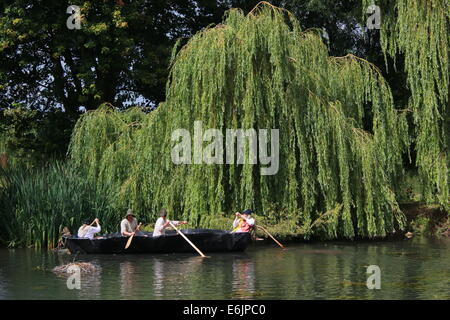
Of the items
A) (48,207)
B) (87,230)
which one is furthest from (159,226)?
(48,207)

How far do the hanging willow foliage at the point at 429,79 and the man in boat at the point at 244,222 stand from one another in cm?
630

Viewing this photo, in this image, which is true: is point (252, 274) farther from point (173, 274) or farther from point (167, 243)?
point (167, 243)

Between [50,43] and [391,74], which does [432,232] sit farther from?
[50,43]

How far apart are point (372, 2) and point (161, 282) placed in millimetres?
12994

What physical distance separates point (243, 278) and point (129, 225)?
593 cm

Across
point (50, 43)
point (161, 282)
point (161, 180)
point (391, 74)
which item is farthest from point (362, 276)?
point (50, 43)

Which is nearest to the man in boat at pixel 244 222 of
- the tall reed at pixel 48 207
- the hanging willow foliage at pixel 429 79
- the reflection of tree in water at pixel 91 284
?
the tall reed at pixel 48 207

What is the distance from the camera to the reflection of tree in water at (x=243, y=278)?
14043 millimetres

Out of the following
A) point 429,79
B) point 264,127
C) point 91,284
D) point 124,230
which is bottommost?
point 91,284

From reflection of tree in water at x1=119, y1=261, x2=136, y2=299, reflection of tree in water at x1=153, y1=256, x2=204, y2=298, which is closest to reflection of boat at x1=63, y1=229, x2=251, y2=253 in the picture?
reflection of tree in water at x1=153, y1=256, x2=204, y2=298

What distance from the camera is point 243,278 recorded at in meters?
15.8

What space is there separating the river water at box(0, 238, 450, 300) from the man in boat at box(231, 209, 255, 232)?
647 millimetres

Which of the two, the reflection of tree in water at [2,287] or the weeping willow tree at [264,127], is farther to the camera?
the weeping willow tree at [264,127]

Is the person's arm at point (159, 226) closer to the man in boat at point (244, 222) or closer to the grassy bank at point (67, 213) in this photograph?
the grassy bank at point (67, 213)
